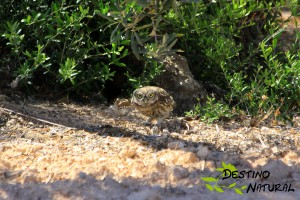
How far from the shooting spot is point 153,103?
5.43m

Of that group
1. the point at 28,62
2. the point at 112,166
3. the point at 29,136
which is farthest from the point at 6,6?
the point at 112,166

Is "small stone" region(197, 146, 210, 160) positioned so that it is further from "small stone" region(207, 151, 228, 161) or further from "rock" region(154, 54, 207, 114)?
"rock" region(154, 54, 207, 114)

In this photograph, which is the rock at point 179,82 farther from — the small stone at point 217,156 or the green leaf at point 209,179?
the green leaf at point 209,179

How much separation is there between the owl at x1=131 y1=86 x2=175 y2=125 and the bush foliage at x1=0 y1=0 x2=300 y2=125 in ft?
1.21

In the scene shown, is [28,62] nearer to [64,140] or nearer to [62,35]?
[62,35]

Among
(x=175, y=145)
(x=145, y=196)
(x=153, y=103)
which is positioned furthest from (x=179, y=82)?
(x=145, y=196)

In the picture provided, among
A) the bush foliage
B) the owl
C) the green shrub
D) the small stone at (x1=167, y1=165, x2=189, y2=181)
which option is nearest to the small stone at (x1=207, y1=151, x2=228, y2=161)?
the small stone at (x1=167, y1=165, x2=189, y2=181)

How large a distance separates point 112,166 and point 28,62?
2.15 m

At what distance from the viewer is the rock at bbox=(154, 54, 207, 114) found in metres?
6.40

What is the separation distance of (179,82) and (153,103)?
1.05 meters

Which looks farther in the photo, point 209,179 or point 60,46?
point 60,46

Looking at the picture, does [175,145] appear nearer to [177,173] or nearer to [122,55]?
[177,173]

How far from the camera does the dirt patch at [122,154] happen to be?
3628 millimetres

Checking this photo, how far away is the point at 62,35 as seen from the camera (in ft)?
19.5
